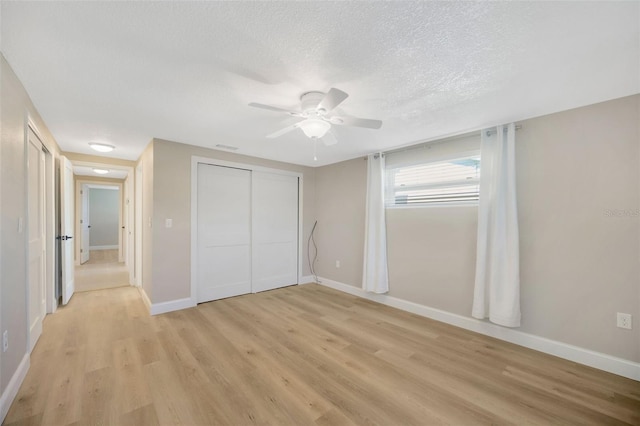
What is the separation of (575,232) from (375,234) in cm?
220

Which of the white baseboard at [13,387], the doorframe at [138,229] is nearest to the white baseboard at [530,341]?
the white baseboard at [13,387]

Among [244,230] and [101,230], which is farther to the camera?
[101,230]

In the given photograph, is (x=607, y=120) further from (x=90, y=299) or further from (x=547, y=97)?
(x=90, y=299)

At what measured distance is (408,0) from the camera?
4.01 feet

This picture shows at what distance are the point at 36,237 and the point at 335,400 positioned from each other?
11.4ft

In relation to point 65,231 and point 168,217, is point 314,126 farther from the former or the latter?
point 65,231

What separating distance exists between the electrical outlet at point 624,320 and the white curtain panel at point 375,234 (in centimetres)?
229

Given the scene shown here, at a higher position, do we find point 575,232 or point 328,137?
point 328,137

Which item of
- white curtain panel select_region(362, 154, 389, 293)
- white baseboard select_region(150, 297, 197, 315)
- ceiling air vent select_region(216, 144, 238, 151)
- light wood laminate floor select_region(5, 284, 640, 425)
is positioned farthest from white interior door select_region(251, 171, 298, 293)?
white curtain panel select_region(362, 154, 389, 293)

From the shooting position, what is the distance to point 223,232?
4.16 m

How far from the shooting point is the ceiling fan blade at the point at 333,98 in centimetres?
163

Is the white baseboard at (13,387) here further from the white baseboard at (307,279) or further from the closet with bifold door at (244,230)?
the white baseboard at (307,279)

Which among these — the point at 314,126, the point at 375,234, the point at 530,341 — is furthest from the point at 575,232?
the point at 314,126

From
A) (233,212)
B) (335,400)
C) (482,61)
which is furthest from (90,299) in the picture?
(482,61)
